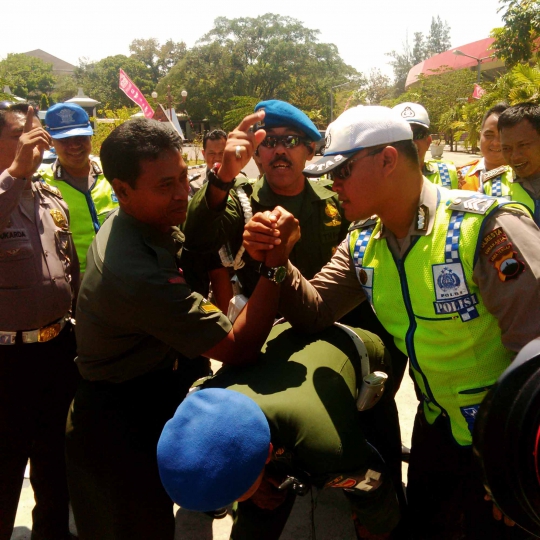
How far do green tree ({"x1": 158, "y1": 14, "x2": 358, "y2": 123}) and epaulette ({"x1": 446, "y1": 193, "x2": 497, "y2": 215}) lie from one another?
44192 millimetres

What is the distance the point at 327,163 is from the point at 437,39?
90.3 metres

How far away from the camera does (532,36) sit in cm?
1977

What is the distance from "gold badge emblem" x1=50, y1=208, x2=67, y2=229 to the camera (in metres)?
2.52

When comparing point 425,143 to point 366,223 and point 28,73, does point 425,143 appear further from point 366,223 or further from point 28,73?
point 28,73

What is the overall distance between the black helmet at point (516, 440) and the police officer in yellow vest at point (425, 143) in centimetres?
287

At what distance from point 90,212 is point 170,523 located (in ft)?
7.30

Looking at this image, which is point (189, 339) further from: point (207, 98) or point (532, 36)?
point (207, 98)

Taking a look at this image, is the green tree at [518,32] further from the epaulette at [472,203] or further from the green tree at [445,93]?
the epaulette at [472,203]

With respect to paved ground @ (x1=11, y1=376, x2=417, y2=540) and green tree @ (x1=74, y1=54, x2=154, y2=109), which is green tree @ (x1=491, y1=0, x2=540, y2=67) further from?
green tree @ (x1=74, y1=54, x2=154, y2=109)

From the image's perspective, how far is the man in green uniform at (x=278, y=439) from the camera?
130 cm

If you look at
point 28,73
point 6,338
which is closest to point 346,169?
point 6,338

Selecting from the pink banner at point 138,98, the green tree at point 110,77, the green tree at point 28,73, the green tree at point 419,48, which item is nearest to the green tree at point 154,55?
the green tree at point 110,77

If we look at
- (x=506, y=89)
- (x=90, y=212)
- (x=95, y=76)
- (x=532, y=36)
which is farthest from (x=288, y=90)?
(x=90, y=212)

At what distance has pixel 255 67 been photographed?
5053 cm
